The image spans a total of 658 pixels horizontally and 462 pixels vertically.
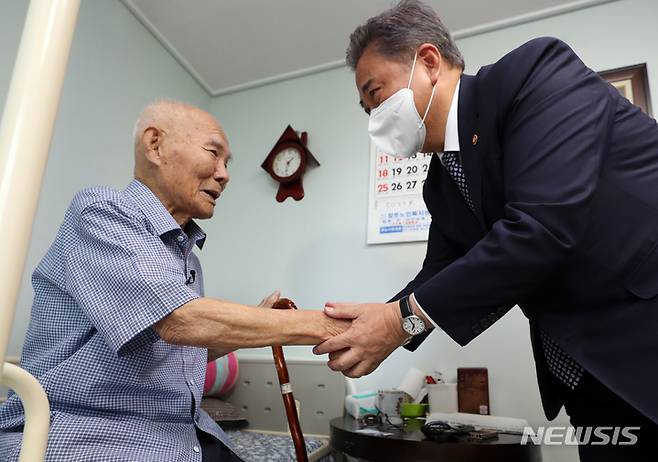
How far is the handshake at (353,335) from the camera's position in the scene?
Result: 1071 mm

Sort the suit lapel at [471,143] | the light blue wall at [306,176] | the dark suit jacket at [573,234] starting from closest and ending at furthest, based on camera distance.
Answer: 1. the dark suit jacket at [573,234]
2. the suit lapel at [471,143]
3. the light blue wall at [306,176]

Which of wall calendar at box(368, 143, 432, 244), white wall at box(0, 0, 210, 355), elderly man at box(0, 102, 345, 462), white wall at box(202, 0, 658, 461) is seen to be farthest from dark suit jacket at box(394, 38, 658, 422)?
white wall at box(0, 0, 210, 355)

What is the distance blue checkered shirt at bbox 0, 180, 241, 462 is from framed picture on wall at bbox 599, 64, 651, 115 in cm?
200

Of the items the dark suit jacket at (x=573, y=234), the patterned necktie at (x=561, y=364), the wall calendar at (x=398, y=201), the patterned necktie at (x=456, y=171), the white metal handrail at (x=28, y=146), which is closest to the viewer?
the white metal handrail at (x=28, y=146)

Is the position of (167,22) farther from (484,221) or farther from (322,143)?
(484,221)

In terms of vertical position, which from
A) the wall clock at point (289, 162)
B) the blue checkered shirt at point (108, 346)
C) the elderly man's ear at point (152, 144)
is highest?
the wall clock at point (289, 162)

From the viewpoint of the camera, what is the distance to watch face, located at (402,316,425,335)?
0.99 metres

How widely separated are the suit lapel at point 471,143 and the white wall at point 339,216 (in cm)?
111

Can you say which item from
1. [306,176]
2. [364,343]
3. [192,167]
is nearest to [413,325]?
[364,343]

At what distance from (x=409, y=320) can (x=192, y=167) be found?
0.77m

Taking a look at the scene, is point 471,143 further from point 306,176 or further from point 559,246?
point 306,176

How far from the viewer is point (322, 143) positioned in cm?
261

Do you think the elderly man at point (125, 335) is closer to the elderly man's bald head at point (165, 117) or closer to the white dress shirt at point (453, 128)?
the elderly man's bald head at point (165, 117)

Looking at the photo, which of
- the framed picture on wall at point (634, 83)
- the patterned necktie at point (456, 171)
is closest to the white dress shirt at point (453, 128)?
the patterned necktie at point (456, 171)
